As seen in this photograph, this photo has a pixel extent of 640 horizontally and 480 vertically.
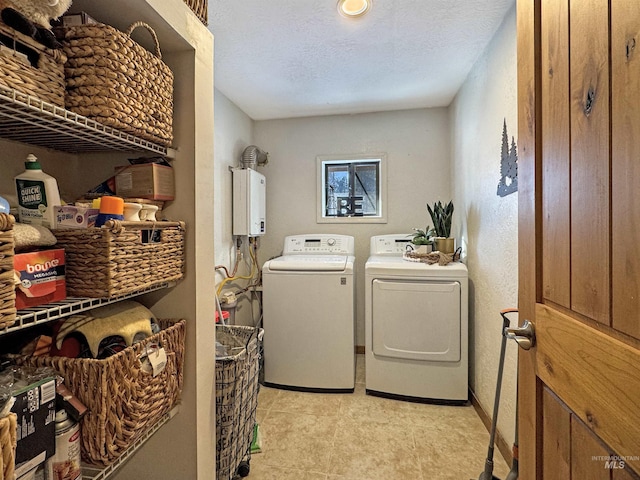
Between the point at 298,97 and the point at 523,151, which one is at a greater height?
the point at 298,97

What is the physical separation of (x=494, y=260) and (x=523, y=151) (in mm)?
1185

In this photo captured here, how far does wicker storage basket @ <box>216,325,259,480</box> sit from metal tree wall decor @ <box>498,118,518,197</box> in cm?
154

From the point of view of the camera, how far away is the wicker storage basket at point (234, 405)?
53.5 inches

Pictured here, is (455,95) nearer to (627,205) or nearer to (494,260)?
(494,260)

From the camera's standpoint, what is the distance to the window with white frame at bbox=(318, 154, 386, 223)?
10.3 ft

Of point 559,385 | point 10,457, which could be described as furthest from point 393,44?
point 10,457

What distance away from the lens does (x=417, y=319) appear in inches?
89.0

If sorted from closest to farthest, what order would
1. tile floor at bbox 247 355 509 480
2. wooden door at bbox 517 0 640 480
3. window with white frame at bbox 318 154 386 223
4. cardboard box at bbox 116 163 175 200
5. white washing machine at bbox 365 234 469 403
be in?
wooden door at bbox 517 0 640 480 → cardboard box at bbox 116 163 175 200 → tile floor at bbox 247 355 509 480 → white washing machine at bbox 365 234 469 403 → window with white frame at bbox 318 154 386 223

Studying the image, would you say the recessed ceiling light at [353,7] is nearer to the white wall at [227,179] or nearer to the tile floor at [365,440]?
the white wall at [227,179]

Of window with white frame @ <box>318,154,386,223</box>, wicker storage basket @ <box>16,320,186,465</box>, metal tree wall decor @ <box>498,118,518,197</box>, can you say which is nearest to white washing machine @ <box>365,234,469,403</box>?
metal tree wall decor @ <box>498,118,518,197</box>

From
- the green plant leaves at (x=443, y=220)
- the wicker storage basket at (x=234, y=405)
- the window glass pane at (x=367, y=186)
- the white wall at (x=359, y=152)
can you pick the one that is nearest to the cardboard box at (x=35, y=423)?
the wicker storage basket at (x=234, y=405)

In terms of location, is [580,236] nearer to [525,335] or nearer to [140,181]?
[525,335]

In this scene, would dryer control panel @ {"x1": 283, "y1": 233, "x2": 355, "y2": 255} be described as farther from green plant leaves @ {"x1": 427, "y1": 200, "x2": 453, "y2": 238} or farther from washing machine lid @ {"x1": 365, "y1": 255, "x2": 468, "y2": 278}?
green plant leaves @ {"x1": 427, "y1": 200, "x2": 453, "y2": 238}

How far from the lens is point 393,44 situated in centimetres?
192
